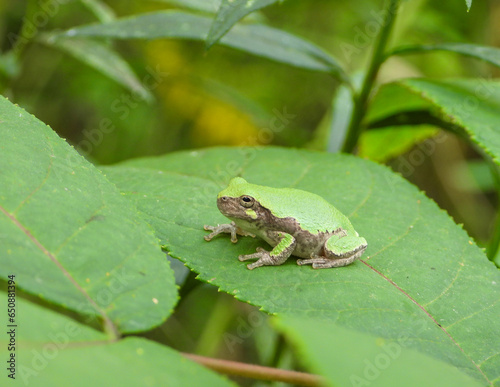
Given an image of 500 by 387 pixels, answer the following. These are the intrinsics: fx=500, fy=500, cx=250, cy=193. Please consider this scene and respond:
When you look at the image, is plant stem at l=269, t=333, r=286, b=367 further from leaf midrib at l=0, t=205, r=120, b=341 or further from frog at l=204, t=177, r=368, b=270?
leaf midrib at l=0, t=205, r=120, b=341

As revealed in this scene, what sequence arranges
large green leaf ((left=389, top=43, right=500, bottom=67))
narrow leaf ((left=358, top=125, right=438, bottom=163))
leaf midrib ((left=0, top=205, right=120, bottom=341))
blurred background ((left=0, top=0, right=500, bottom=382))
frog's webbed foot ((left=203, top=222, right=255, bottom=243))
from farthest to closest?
1. blurred background ((left=0, top=0, right=500, bottom=382))
2. narrow leaf ((left=358, top=125, right=438, bottom=163))
3. large green leaf ((left=389, top=43, right=500, bottom=67))
4. frog's webbed foot ((left=203, top=222, right=255, bottom=243))
5. leaf midrib ((left=0, top=205, right=120, bottom=341))

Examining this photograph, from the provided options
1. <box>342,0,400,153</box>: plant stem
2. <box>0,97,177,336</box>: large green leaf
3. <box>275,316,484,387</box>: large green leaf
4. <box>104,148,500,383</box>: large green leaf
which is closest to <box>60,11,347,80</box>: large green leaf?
<box>342,0,400,153</box>: plant stem

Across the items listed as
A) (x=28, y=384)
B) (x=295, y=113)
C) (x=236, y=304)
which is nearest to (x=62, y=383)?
(x=28, y=384)

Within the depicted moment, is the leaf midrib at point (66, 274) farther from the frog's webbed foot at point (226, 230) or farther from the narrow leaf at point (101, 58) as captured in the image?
the narrow leaf at point (101, 58)

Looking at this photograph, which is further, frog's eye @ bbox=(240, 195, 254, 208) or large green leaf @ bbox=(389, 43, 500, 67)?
large green leaf @ bbox=(389, 43, 500, 67)

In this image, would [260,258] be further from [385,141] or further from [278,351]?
[385,141]

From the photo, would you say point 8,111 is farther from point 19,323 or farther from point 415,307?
point 415,307

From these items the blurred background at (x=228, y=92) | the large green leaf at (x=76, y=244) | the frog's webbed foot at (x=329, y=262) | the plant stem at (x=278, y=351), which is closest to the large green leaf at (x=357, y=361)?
the large green leaf at (x=76, y=244)
